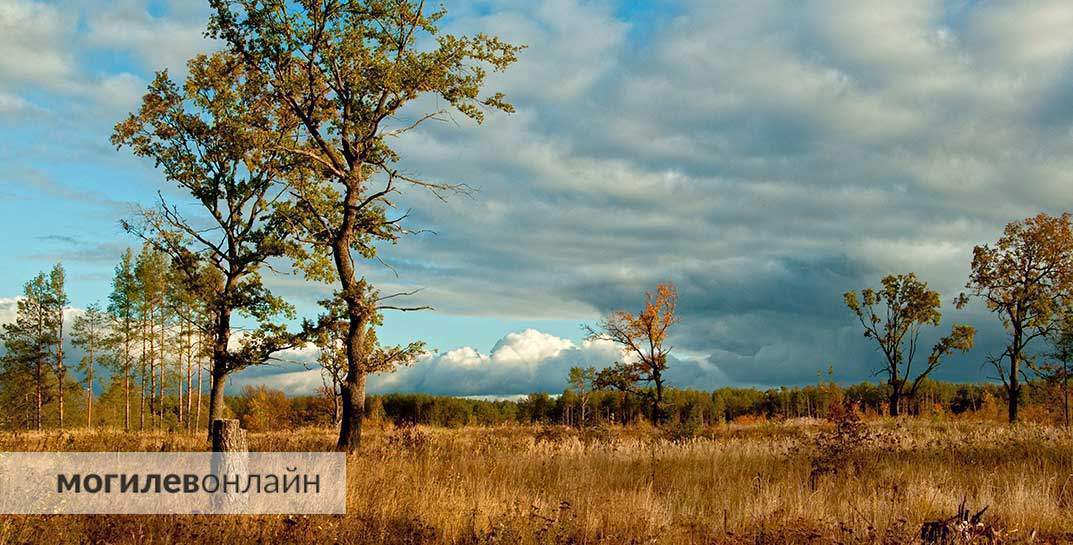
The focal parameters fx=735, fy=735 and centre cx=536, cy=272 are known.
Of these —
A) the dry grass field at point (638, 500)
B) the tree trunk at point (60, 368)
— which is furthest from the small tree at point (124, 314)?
the dry grass field at point (638, 500)

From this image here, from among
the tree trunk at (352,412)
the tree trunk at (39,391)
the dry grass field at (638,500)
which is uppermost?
the tree trunk at (352,412)

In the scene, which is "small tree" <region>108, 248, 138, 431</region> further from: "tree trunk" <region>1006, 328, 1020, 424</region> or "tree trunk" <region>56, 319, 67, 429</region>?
"tree trunk" <region>1006, 328, 1020, 424</region>

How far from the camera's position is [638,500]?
11.0 meters

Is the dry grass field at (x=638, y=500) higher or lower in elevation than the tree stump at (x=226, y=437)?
lower

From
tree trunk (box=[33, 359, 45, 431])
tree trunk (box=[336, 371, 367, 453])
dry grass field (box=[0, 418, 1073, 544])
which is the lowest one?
tree trunk (box=[33, 359, 45, 431])

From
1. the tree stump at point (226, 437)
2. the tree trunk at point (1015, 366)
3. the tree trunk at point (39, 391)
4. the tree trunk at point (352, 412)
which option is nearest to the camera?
the tree stump at point (226, 437)

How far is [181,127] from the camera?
27953 mm

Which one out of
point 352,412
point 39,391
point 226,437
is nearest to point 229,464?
point 226,437

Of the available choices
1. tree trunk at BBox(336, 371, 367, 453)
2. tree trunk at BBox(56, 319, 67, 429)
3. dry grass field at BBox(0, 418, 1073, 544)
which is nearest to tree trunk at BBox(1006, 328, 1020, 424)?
dry grass field at BBox(0, 418, 1073, 544)

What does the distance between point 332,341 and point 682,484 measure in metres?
13.9

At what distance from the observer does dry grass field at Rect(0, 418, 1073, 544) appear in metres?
8.89

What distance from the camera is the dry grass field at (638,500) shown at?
8.89 metres

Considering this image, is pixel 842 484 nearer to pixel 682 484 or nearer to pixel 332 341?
pixel 682 484

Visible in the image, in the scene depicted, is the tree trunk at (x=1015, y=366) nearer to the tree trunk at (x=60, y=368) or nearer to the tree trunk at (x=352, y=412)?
the tree trunk at (x=352, y=412)
